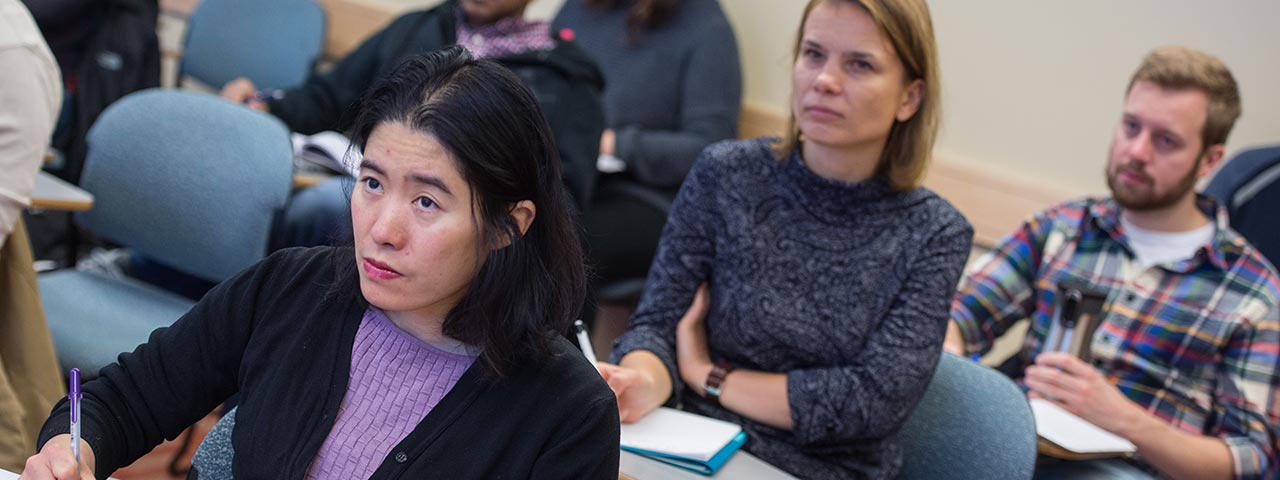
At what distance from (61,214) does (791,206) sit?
262 centimetres

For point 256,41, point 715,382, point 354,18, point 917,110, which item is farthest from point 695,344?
point 354,18

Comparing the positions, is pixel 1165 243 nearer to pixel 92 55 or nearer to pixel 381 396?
pixel 381 396

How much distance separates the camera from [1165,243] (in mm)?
2580

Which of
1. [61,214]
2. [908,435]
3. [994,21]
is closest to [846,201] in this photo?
[908,435]

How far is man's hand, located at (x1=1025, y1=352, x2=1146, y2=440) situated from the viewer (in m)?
2.26

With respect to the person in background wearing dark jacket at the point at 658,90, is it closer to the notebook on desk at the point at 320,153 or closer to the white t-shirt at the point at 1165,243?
the notebook on desk at the point at 320,153

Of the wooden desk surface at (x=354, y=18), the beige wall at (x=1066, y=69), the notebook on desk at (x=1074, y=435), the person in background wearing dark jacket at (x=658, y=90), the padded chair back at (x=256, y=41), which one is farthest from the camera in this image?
the wooden desk surface at (x=354, y=18)

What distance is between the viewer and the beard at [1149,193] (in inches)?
100

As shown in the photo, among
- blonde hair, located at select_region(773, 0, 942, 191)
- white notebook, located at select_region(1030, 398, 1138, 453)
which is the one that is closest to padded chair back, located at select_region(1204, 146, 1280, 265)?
white notebook, located at select_region(1030, 398, 1138, 453)

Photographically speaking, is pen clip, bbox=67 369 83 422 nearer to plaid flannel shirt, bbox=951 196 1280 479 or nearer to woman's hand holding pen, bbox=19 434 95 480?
woman's hand holding pen, bbox=19 434 95 480

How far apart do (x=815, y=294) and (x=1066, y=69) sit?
1.93 metres

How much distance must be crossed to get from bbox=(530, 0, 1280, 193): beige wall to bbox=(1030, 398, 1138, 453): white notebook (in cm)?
137

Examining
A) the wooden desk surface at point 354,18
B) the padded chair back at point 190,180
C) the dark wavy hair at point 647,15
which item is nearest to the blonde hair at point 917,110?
the padded chair back at point 190,180

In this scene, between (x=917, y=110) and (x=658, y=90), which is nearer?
(x=917, y=110)
